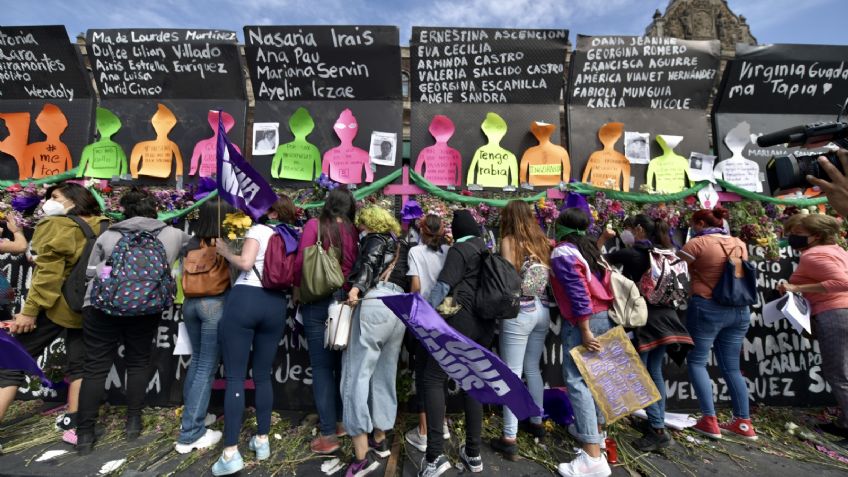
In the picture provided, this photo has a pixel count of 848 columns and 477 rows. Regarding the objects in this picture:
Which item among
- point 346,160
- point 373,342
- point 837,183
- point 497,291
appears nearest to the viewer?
point 837,183

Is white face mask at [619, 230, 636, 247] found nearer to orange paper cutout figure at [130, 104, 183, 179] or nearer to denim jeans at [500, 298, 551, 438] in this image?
denim jeans at [500, 298, 551, 438]

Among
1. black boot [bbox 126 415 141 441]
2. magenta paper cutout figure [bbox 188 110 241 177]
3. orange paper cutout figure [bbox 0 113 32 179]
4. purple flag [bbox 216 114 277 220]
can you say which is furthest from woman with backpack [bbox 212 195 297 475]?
orange paper cutout figure [bbox 0 113 32 179]

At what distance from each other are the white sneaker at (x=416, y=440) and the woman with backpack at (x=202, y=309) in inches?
62.6

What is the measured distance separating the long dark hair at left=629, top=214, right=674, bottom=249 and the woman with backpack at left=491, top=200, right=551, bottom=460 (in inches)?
39.6

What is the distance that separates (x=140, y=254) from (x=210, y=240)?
20.0 inches

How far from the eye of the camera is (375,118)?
4152 millimetres

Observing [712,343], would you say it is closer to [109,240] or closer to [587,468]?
[587,468]

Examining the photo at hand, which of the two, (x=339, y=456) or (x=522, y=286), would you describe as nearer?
(x=522, y=286)

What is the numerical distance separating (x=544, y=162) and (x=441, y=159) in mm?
1072

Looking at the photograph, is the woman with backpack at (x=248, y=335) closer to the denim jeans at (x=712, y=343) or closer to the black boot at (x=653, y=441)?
the black boot at (x=653, y=441)

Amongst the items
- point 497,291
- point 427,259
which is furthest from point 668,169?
point 427,259

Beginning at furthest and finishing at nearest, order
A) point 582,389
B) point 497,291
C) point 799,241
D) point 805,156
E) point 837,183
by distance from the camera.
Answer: point 799,241 < point 582,389 < point 497,291 < point 805,156 < point 837,183

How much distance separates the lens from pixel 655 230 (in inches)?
132

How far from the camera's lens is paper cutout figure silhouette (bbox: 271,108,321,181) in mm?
4012
